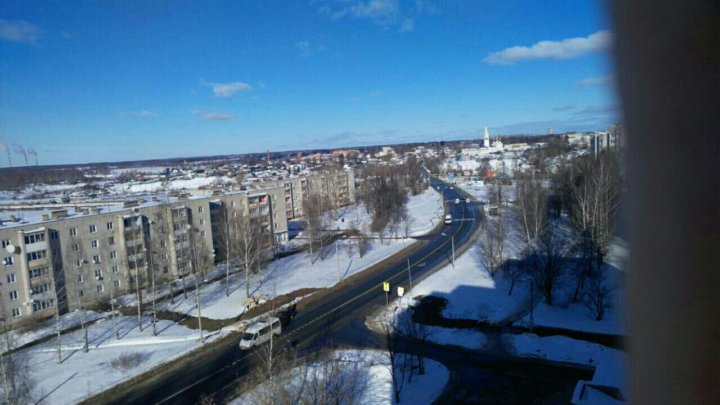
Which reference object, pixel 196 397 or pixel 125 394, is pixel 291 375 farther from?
pixel 125 394

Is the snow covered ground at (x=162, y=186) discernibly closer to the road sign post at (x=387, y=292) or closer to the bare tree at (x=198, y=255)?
the bare tree at (x=198, y=255)

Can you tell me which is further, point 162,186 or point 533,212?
point 162,186

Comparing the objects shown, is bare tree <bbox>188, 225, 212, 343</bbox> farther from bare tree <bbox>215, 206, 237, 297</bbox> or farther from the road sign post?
the road sign post

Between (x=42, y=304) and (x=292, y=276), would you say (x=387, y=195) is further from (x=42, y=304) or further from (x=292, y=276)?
(x=42, y=304)

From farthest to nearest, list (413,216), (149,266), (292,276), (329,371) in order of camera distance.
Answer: (413,216) → (292,276) → (149,266) → (329,371)

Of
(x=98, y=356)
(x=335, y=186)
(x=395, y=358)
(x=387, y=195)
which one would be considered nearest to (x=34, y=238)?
(x=98, y=356)

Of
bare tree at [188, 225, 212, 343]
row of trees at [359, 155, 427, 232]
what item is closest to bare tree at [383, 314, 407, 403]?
bare tree at [188, 225, 212, 343]

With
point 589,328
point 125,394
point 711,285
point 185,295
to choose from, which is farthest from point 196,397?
point 711,285
